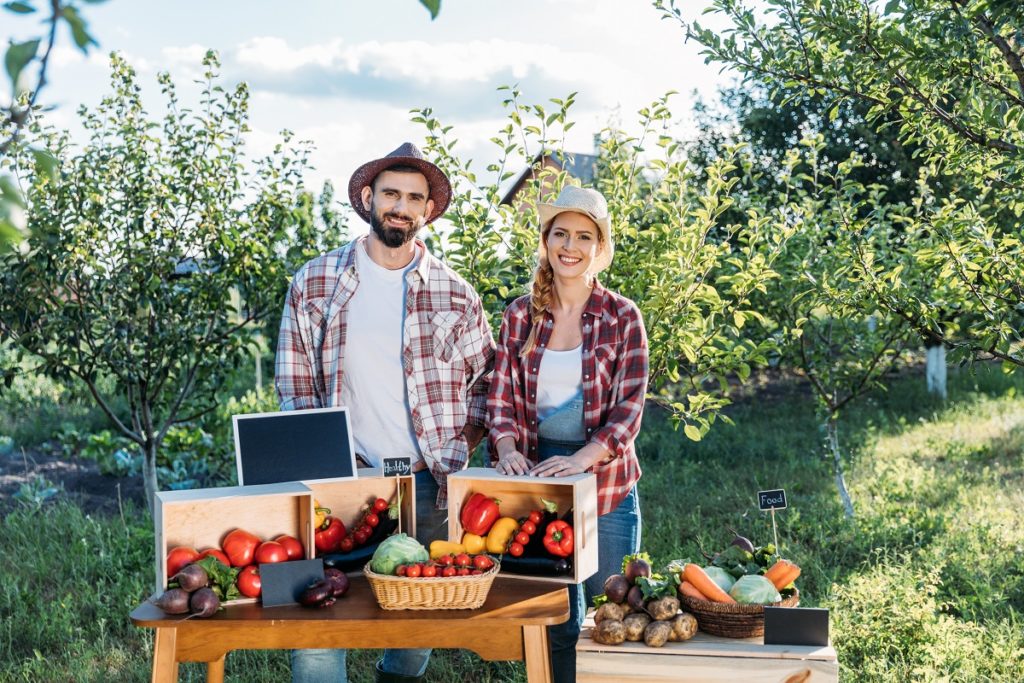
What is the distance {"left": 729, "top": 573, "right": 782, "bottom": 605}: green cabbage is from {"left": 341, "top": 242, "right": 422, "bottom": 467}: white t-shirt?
3.90 ft

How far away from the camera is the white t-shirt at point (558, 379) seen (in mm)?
3328

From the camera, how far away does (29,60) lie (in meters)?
0.95

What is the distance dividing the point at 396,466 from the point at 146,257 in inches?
121

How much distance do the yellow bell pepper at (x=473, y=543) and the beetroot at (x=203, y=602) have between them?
29.5 inches

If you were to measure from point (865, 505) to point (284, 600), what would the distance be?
504 cm

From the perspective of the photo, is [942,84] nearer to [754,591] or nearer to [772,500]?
[772,500]

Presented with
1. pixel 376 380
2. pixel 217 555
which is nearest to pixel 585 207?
pixel 376 380

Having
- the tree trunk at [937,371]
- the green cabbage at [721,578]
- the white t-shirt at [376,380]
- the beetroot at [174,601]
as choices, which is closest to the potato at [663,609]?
the green cabbage at [721,578]

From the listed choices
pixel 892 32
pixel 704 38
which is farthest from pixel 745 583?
pixel 704 38

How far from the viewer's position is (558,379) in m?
3.34

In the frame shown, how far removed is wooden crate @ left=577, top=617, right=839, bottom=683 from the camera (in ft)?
8.42

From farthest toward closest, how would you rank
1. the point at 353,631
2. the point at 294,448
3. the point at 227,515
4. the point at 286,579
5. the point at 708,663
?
the point at 294,448
the point at 227,515
the point at 286,579
the point at 353,631
the point at 708,663

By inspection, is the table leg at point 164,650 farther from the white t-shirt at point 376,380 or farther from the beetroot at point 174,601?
the white t-shirt at point 376,380

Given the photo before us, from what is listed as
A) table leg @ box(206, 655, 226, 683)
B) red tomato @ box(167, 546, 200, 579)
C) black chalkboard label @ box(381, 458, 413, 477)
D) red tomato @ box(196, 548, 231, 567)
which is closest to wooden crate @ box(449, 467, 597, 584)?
black chalkboard label @ box(381, 458, 413, 477)
